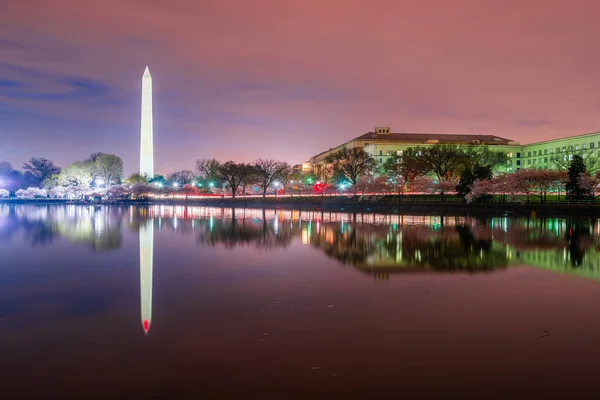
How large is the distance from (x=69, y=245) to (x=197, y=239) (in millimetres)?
6770

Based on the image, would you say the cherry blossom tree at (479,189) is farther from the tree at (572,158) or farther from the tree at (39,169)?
the tree at (39,169)

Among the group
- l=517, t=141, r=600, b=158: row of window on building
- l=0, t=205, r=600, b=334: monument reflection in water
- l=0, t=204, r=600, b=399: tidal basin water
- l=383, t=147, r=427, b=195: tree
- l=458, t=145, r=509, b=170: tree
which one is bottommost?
l=0, t=204, r=600, b=399: tidal basin water

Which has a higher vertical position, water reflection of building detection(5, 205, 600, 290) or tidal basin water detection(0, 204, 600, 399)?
water reflection of building detection(5, 205, 600, 290)

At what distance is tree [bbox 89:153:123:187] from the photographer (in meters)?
124

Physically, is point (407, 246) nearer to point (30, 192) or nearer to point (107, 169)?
point (107, 169)

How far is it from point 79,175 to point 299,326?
123652 millimetres

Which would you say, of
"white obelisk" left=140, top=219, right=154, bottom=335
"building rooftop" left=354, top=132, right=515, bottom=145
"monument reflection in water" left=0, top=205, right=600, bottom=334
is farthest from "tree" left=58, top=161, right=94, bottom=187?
"white obelisk" left=140, top=219, right=154, bottom=335

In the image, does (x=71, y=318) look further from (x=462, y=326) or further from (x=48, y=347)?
(x=462, y=326)

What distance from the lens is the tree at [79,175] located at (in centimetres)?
12126

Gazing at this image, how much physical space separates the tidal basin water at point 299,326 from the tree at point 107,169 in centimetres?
11042

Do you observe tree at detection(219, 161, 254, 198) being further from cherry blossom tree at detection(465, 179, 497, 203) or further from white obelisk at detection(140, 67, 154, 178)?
cherry blossom tree at detection(465, 179, 497, 203)

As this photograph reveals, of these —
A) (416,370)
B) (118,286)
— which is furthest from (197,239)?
(416,370)

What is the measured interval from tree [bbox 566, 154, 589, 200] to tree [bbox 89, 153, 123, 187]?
103486mm

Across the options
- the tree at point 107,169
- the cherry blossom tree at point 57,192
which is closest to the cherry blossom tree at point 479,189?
the tree at point 107,169
